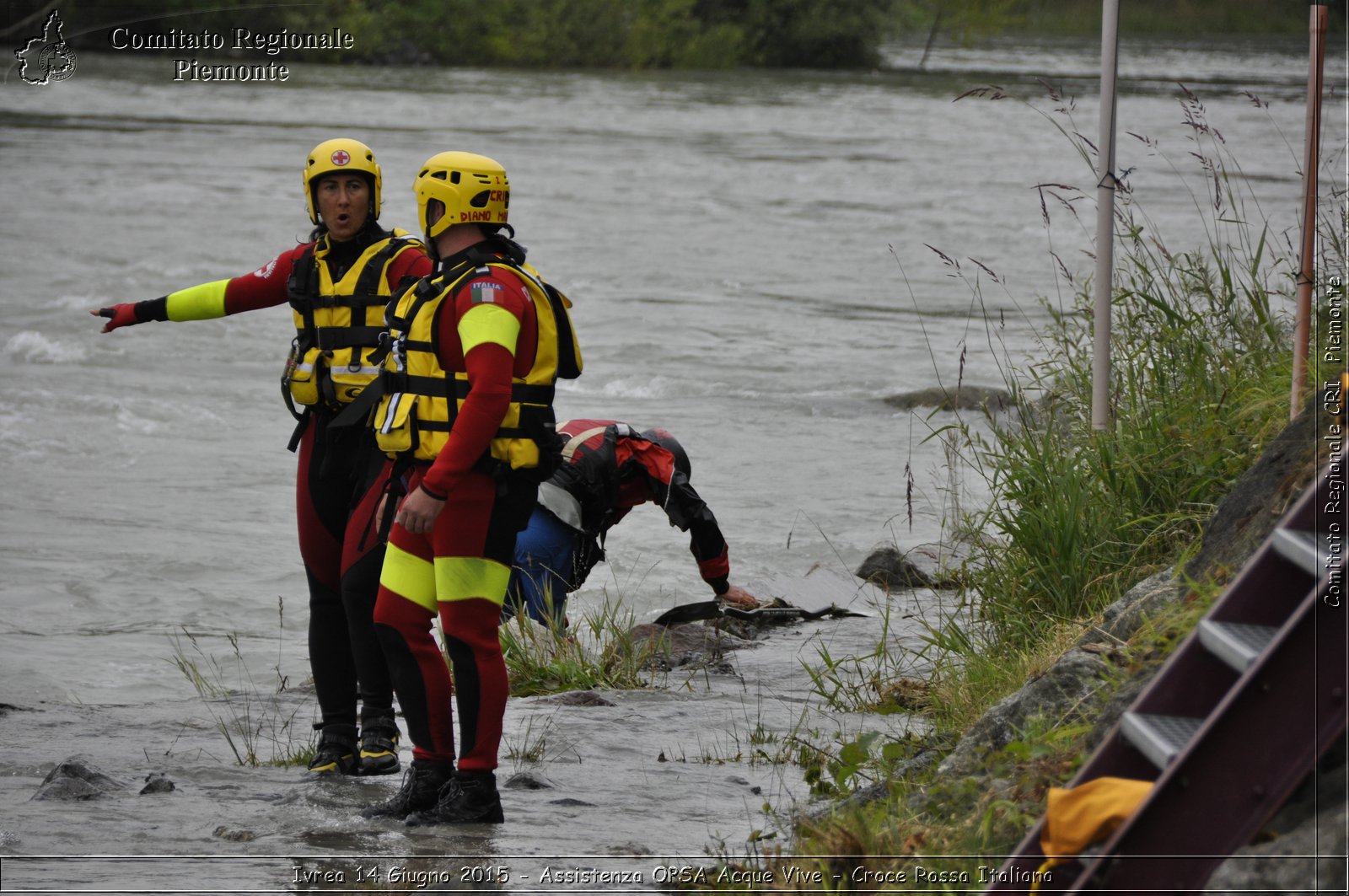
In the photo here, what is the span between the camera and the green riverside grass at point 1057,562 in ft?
12.0

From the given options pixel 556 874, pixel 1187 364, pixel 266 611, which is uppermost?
pixel 1187 364

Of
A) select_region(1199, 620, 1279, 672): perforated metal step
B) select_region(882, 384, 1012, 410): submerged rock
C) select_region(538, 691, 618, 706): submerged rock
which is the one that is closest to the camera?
select_region(1199, 620, 1279, 672): perforated metal step

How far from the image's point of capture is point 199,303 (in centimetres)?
539

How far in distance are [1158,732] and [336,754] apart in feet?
9.88

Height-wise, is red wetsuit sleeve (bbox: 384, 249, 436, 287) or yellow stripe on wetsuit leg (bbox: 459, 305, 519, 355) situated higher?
red wetsuit sleeve (bbox: 384, 249, 436, 287)

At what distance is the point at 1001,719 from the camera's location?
423cm

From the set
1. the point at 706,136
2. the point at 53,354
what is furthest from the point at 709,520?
the point at 706,136

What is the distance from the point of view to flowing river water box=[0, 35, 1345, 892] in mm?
4504

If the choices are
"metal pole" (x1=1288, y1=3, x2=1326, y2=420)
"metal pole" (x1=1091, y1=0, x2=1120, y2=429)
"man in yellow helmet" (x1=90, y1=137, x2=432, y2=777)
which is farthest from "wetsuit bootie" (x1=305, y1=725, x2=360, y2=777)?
"metal pole" (x1=1288, y1=3, x2=1326, y2=420)

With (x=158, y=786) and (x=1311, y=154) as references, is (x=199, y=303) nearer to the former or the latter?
(x=158, y=786)

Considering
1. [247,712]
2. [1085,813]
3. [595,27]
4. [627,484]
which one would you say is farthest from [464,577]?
[595,27]

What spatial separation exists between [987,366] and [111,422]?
7.56 metres

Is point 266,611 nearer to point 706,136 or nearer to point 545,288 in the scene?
point 545,288

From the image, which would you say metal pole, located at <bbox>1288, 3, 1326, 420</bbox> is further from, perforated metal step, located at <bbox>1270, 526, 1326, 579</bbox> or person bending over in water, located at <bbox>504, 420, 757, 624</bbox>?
person bending over in water, located at <bbox>504, 420, 757, 624</bbox>
